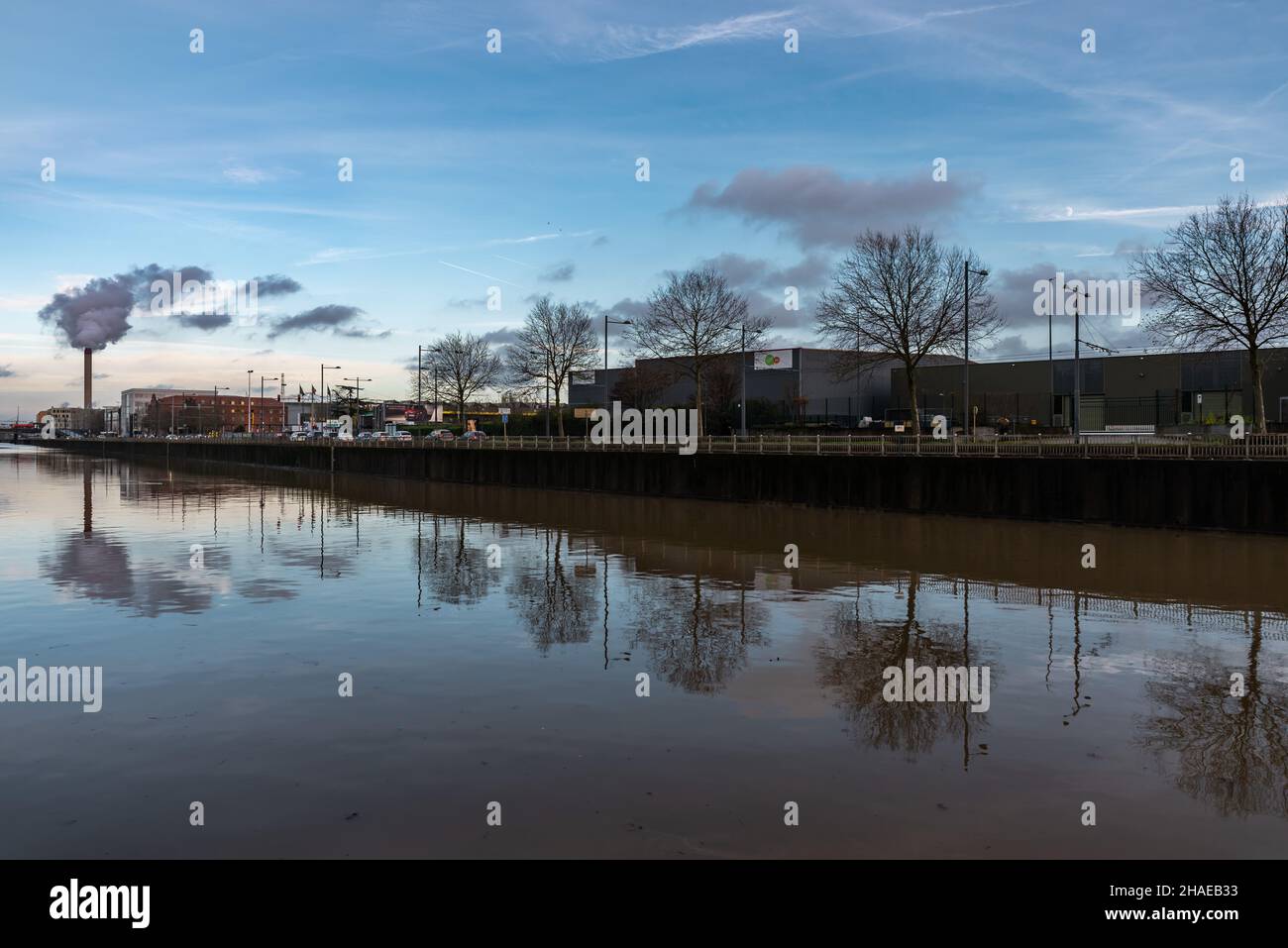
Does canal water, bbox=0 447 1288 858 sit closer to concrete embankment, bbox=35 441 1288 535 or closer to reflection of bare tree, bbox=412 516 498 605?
reflection of bare tree, bbox=412 516 498 605

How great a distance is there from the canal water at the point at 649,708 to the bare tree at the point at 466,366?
81144 mm

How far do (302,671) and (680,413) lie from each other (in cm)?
7539

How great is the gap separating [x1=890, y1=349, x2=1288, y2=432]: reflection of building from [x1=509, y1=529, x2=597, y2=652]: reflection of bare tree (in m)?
58.5

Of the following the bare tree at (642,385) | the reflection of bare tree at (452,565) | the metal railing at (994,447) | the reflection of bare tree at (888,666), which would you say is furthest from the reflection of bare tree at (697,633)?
the bare tree at (642,385)

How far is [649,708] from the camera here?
11367 millimetres

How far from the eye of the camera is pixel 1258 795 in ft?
28.1

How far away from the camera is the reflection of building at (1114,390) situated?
2960 inches

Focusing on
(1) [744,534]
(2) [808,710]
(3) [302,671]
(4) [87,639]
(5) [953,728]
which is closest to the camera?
(5) [953,728]

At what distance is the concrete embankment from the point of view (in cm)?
2941

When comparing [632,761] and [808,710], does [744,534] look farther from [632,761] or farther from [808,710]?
[632,761]

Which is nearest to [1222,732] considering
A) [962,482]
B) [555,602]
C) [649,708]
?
[649,708]

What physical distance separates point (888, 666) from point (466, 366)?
328 feet

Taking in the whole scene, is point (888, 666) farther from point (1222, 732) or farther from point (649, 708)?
point (1222, 732)
